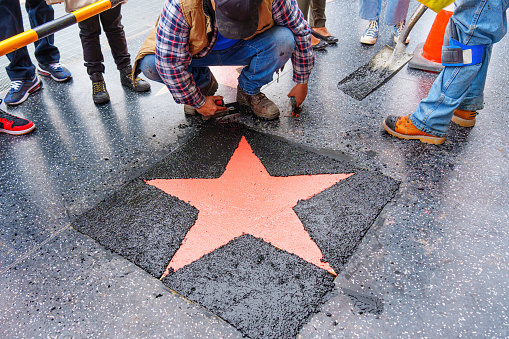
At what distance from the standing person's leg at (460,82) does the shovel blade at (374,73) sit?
59 centimetres

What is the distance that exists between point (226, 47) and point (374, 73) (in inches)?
57.6

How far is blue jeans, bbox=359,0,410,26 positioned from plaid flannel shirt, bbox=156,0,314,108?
1732 mm

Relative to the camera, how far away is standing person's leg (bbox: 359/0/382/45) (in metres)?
3.63

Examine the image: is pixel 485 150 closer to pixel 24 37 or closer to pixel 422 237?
pixel 422 237

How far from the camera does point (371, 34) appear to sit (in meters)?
3.66

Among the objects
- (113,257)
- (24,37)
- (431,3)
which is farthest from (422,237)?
(24,37)

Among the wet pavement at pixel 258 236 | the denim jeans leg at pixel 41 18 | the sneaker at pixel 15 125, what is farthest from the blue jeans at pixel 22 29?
the sneaker at pixel 15 125

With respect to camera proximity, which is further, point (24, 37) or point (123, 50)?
point (123, 50)

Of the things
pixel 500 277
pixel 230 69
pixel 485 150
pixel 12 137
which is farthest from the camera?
pixel 230 69

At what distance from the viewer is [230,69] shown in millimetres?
3248

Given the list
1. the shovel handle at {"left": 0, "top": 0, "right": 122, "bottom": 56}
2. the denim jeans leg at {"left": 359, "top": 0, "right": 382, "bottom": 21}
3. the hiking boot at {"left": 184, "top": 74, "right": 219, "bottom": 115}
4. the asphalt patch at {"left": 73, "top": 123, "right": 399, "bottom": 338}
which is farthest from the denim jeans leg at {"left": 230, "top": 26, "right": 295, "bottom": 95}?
the denim jeans leg at {"left": 359, "top": 0, "right": 382, "bottom": 21}

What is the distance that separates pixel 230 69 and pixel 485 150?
2.15m

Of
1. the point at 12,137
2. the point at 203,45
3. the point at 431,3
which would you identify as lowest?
the point at 12,137

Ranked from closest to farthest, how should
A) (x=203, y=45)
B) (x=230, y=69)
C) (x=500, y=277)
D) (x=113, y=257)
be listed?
(x=500, y=277)
(x=113, y=257)
(x=203, y=45)
(x=230, y=69)
